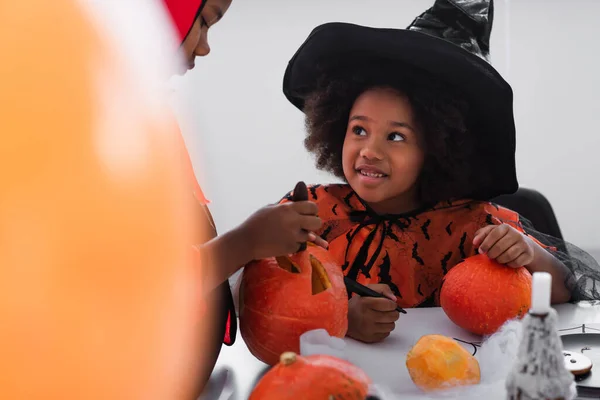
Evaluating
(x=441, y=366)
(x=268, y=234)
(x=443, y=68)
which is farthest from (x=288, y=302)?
(x=443, y=68)

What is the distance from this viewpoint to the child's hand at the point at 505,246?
2.92ft

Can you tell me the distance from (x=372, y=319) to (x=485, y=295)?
0.16 metres

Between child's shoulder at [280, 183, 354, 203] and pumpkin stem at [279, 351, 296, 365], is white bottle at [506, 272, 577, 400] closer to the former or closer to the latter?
pumpkin stem at [279, 351, 296, 365]

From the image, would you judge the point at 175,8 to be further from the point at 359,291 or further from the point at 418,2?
the point at 418,2

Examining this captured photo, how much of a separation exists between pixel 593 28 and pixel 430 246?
1991 mm

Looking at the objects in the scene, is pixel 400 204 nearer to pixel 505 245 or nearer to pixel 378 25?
pixel 505 245

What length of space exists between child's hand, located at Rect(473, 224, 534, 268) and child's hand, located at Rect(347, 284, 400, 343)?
0.54 ft

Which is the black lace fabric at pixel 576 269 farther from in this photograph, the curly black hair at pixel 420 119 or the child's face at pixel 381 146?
the child's face at pixel 381 146

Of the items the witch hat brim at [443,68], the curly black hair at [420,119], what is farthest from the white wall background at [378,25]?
the witch hat brim at [443,68]

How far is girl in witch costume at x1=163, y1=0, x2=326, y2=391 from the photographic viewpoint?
2.18 feet

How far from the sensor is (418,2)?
2502 mm

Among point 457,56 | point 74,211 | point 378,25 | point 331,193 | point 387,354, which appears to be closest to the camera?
point 74,211

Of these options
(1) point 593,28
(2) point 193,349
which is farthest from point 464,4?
(1) point 593,28

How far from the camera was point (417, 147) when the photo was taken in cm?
114
